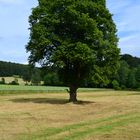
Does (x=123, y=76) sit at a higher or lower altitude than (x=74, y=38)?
higher

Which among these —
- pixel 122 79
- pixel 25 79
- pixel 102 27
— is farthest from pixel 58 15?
pixel 25 79

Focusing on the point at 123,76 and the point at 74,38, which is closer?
the point at 74,38

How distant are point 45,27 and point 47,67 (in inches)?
149

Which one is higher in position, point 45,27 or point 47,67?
point 45,27

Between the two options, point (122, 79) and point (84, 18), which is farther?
point (122, 79)

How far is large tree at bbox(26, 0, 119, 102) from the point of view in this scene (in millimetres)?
41625

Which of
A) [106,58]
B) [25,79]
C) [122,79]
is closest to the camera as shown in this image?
[106,58]

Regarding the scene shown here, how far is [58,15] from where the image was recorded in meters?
43.2

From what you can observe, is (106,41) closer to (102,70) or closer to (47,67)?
(102,70)

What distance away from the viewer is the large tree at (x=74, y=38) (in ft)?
137

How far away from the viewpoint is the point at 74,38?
141ft

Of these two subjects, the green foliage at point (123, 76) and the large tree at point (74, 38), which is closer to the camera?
the large tree at point (74, 38)

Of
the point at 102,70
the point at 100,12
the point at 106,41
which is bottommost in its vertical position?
the point at 102,70

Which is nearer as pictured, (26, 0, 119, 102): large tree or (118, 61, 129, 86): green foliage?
(26, 0, 119, 102): large tree
